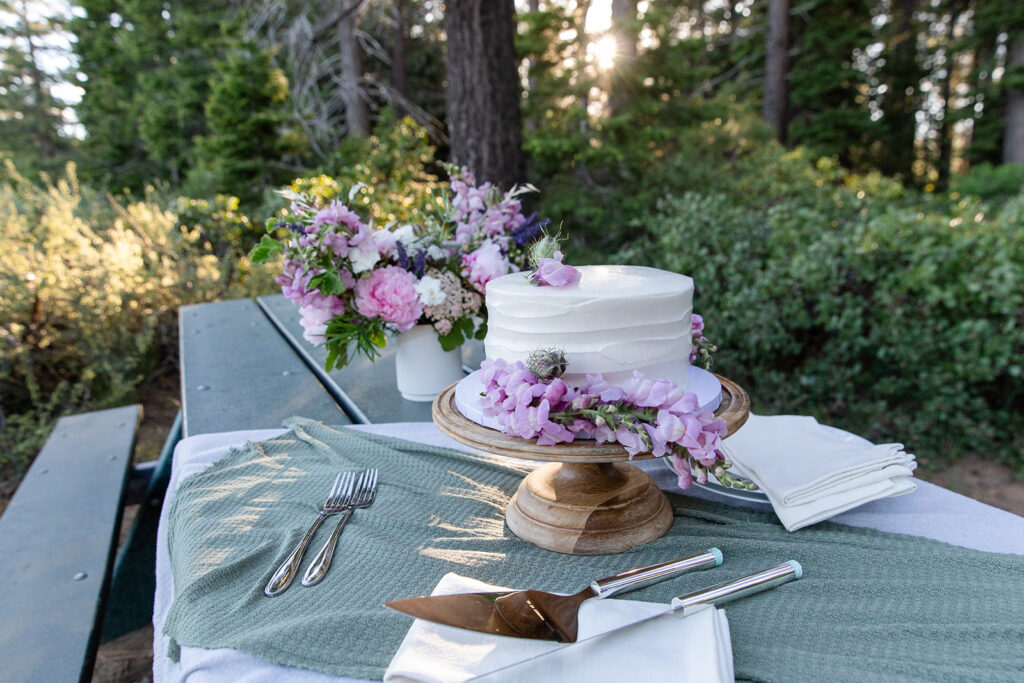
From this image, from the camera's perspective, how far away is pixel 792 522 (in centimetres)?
119

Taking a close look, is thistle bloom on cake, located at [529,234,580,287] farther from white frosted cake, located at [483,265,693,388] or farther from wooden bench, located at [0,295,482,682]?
wooden bench, located at [0,295,482,682]

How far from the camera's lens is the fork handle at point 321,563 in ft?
3.42

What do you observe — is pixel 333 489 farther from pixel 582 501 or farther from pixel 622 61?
pixel 622 61

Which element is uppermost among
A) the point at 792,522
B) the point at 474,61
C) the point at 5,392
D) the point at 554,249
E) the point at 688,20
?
the point at 688,20

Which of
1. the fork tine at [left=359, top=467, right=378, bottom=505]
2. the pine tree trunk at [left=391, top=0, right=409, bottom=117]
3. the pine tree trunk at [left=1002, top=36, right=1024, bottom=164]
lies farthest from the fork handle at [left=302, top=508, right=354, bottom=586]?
the pine tree trunk at [left=1002, top=36, right=1024, bottom=164]

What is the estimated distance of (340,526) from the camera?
1.19m

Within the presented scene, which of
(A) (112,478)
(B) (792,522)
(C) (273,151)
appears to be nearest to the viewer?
(B) (792,522)

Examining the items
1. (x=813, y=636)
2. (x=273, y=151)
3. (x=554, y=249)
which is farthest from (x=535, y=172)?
(x=813, y=636)

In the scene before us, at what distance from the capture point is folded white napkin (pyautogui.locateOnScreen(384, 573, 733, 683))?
79 centimetres

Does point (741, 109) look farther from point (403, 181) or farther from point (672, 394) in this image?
point (672, 394)

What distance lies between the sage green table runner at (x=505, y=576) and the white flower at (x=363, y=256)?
0.53m

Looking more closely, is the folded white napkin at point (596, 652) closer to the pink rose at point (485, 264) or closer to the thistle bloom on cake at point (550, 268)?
the thistle bloom on cake at point (550, 268)

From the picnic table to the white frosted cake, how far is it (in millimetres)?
390

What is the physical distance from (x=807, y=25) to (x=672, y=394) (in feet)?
54.3
